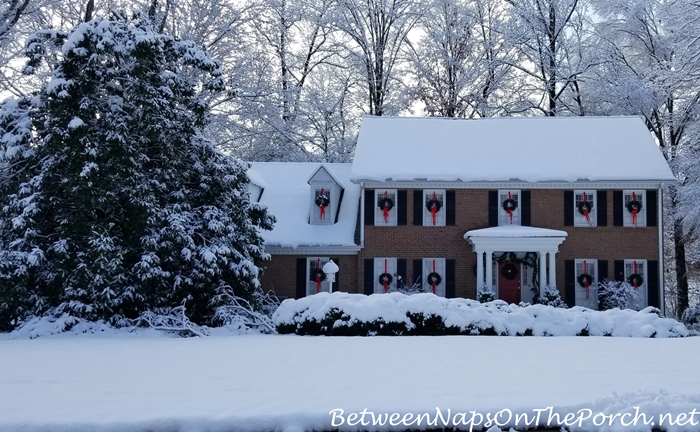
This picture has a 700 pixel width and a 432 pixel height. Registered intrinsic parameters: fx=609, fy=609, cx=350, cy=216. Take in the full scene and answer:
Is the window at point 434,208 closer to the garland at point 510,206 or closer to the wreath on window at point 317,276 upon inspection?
the garland at point 510,206

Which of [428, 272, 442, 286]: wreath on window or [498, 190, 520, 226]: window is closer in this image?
[428, 272, 442, 286]: wreath on window

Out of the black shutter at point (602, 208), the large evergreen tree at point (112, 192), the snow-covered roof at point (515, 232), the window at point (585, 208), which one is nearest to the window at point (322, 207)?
the snow-covered roof at point (515, 232)

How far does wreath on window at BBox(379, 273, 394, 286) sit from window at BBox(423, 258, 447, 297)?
122 cm

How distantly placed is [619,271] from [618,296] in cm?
133

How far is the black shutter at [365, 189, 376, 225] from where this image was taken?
21.7m

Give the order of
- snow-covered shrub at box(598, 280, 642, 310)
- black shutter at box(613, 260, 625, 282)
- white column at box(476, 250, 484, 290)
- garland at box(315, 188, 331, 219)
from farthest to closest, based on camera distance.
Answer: garland at box(315, 188, 331, 219) < black shutter at box(613, 260, 625, 282) < white column at box(476, 250, 484, 290) < snow-covered shrub at box(598, 280, 642, 310)

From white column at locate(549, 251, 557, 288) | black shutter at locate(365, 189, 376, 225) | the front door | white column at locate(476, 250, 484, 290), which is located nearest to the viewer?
white column at locate(549, 251, 557, 288)

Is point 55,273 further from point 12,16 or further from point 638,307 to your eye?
point 638,307

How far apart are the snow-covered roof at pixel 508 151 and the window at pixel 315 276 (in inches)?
127

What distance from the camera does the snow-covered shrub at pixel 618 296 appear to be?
19.9 meters

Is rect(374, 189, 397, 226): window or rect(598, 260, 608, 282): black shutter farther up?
rect(374, 189, 397, 226): window

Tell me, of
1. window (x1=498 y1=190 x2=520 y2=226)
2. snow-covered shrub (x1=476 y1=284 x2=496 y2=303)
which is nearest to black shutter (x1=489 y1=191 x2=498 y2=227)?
window (x1=498 y1=190 x2=520 y2=226)

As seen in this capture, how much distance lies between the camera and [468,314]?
13.4m

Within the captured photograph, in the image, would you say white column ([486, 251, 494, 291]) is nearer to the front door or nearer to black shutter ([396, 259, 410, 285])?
the front door
